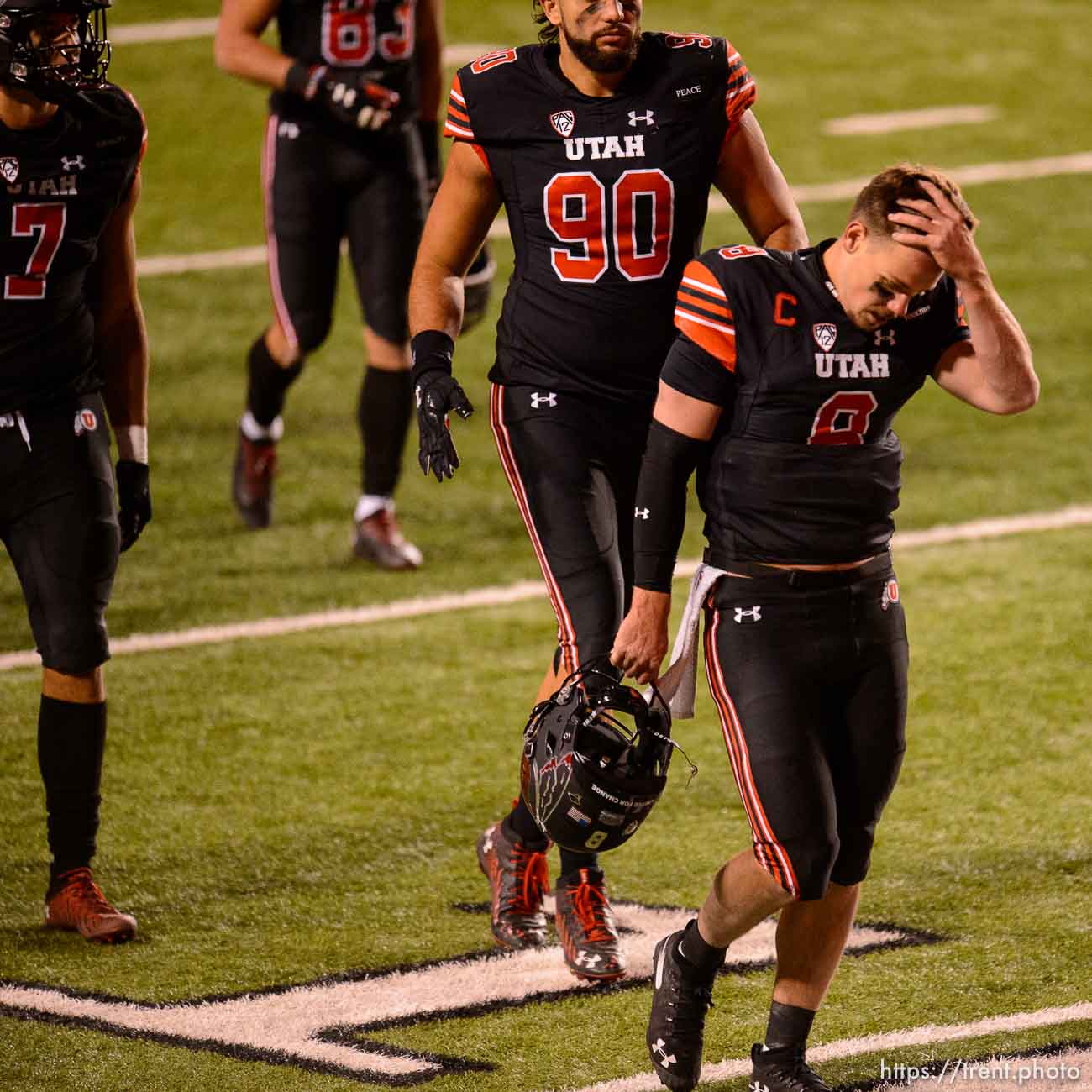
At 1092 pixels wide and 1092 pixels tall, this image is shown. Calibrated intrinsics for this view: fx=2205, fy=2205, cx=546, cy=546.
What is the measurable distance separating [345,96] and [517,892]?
3.36 m

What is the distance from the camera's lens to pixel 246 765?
21.3 feet

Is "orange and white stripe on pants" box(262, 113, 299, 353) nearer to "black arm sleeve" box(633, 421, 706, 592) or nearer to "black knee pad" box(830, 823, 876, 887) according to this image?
"black arm sleeve" box(633, 421, 706, 592)

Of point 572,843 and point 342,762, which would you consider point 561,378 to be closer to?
point 572,843

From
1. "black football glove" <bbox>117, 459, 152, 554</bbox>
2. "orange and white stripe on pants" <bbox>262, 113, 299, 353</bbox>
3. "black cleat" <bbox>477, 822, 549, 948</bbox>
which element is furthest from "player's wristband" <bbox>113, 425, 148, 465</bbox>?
"orange and white stripe on pants" <bbox>262, 113, 299, 353</bbox>

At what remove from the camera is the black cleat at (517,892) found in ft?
16.9

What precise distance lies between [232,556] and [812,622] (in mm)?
4876

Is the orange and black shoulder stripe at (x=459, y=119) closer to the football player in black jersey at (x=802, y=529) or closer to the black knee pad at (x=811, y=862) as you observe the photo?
the football player in black jersey at (x=802, y=529)

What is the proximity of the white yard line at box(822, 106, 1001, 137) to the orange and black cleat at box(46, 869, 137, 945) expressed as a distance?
1157cm

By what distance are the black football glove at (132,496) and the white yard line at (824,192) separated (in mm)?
7488

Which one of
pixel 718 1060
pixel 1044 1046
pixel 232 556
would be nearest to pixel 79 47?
pixel 718 1060

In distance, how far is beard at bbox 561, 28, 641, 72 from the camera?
472 cm

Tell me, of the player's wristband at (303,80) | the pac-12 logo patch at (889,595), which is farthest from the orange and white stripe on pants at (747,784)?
the player's wristband at (303,80)

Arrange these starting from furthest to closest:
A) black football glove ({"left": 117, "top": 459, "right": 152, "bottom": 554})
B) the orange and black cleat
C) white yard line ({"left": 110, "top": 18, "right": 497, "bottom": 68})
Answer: white yard line ({"left": 110, "top": 18, "right": 497, "bottom": 68}), black football glove ({"left": 117, "top": 459, "right": 152, "bottom": 554}), the orange and black cleat

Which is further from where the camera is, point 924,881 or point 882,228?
point 924,881
